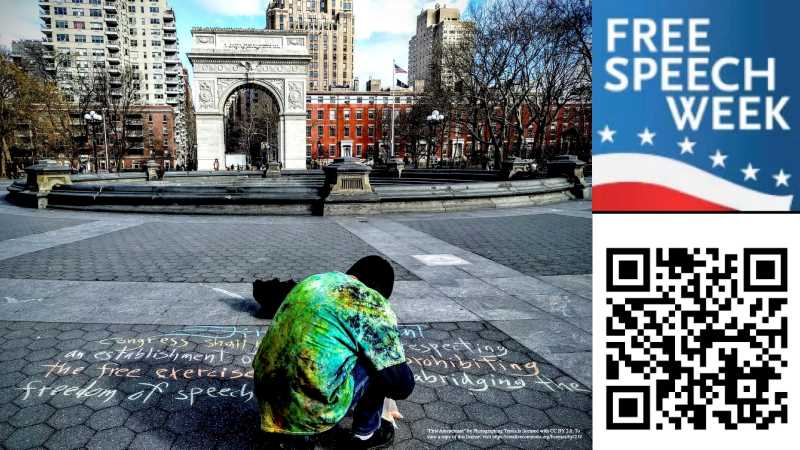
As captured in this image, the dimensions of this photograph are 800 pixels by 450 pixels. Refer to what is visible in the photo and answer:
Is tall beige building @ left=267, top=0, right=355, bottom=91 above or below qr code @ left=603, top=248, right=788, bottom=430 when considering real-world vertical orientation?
above

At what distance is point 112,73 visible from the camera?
84.8 meters

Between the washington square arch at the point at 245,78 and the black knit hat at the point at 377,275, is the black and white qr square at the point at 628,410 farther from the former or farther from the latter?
the washington square arch at the point at 245,78

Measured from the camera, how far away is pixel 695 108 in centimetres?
221

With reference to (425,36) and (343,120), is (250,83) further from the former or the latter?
(425,36)

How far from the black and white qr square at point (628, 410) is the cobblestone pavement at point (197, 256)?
4.48 meters

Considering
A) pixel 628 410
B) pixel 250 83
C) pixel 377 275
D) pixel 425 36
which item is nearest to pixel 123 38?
pixel 250 83

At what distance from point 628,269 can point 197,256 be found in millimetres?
7319

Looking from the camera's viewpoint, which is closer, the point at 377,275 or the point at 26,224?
the point at 377,275

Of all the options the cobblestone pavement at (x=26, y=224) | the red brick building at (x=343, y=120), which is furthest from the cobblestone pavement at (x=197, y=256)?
the red brick building at (x=343, y=120)

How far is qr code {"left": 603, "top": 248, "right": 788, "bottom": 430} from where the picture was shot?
2.23 meters

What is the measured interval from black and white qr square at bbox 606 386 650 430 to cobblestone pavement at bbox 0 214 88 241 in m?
11.6

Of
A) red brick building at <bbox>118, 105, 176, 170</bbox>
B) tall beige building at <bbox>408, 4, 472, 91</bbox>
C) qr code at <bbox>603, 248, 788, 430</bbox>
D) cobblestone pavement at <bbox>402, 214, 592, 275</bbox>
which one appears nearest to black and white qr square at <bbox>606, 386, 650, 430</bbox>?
qr code at <bbox>603, 248, 788, 430</bbox>

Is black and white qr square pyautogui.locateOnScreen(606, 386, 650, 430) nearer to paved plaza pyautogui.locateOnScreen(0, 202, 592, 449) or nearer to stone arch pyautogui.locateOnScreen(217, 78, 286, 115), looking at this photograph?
paved plaza pyautogui.locateOnScreen(0, 202, 592, 449)

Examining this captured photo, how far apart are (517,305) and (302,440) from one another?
351 cm
